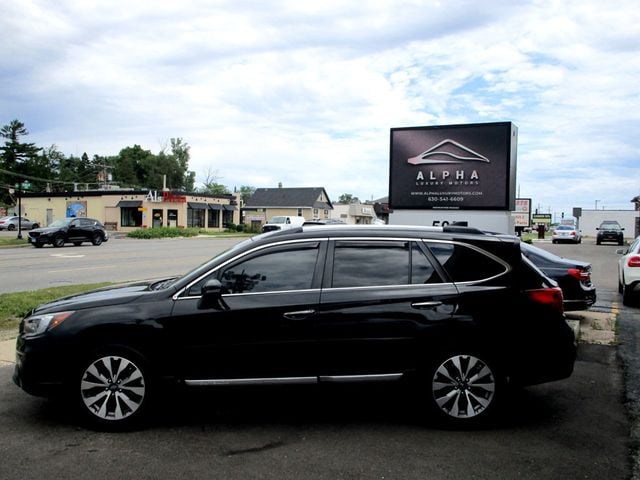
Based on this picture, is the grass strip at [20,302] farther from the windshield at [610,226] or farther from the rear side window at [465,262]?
the windshield at [610,226]

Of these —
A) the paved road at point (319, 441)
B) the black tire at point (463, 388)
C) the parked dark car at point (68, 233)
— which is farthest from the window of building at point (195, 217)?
the black tire at point (463, 388)

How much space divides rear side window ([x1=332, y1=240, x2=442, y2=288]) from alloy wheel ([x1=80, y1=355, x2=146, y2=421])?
5.82ft

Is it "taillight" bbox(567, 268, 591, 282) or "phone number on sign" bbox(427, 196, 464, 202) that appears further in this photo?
"phone number on sign" bbox(427, 196, 464, 202)

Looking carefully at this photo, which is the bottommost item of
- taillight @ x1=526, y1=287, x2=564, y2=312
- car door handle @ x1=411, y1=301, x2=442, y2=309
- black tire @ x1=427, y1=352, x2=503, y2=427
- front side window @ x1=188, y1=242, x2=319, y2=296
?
black tire @ x1=427, y1=352, x2=503, y2=427

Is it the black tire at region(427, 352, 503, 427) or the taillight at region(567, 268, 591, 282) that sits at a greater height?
the taillight at region(567, 268, 591, 282)

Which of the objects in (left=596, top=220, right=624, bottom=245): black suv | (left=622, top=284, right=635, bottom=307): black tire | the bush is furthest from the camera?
the bush

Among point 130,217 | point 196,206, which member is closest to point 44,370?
point 130,217

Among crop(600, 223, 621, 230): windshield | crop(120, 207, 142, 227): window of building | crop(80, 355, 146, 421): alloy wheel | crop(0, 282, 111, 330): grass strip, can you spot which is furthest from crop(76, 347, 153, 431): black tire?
crop(120, 207, 142, 227): window of building

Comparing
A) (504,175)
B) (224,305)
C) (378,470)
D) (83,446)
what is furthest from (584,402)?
(504,175)

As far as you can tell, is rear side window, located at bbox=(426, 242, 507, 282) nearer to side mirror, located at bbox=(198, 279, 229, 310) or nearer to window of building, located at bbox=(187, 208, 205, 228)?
side mirror, located at bbox=(198, 279, 229, 310)

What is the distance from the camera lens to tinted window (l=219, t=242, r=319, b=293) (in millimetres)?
4797

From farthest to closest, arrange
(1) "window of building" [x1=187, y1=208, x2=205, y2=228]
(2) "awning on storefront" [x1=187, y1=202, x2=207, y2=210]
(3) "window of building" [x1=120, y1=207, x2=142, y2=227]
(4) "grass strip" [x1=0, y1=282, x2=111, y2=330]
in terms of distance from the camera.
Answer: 1. (1) "window of building" [x1=187, y1=208, x2=205, y2=228]
2. (2) "awning on storefront" [x1=187, y1=202, x2=207, y2=210]
3. (3) "window of building" [x1=120, y1=207, x2=142, y2=227]
4. (4) "grass strip" [x1=0, y1=282, x2=111, y2=330]

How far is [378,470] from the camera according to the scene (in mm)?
3906

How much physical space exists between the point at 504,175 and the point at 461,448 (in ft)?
25.0
